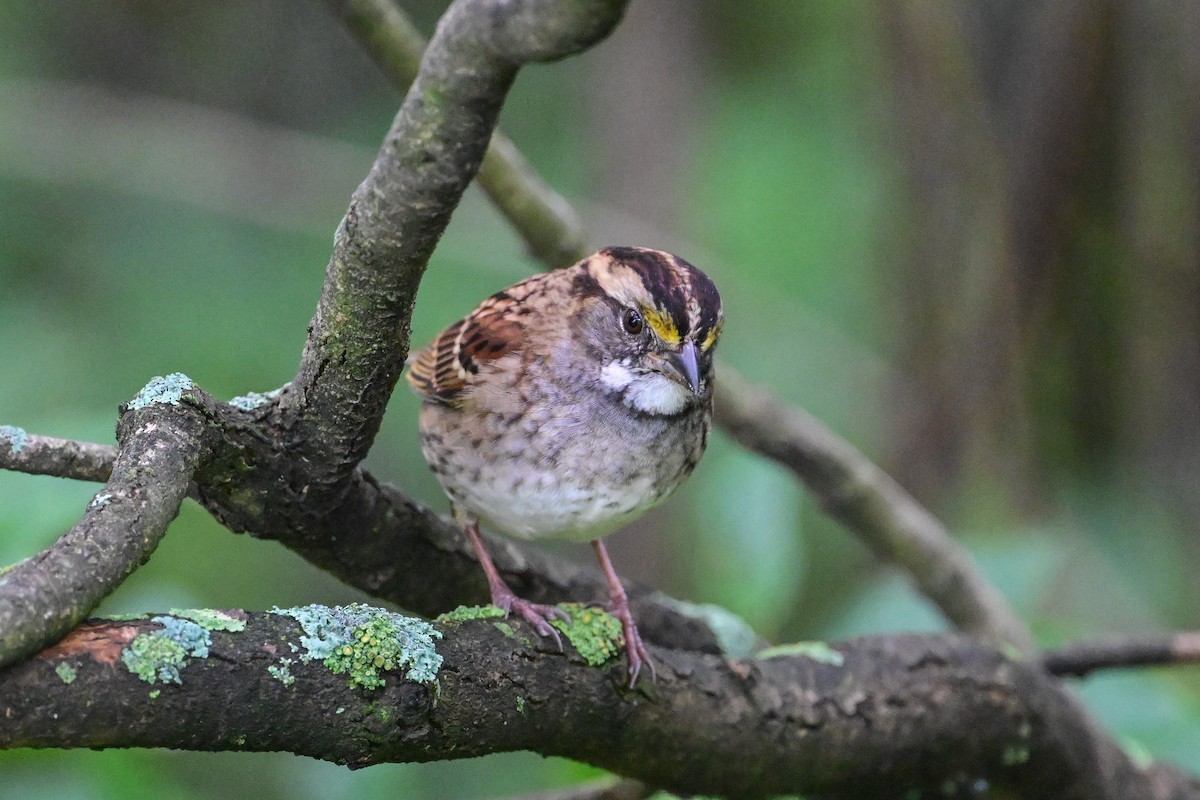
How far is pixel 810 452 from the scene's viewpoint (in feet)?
12.2

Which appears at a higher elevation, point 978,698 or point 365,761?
point 365,761

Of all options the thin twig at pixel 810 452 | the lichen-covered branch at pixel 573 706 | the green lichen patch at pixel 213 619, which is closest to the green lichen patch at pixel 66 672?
the lichen-covered branch at pixel 573 706

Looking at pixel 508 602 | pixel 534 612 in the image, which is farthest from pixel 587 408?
pixel 534 612

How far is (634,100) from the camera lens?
19.8ft

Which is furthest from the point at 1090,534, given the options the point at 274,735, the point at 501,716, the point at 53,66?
the point at 53,66

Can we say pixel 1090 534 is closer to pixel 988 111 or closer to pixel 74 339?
pixel 988 111

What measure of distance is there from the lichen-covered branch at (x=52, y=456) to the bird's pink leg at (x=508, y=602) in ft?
2.69

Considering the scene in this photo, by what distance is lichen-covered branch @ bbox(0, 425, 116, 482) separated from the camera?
6.30 feet

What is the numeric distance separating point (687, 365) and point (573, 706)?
2.94ft

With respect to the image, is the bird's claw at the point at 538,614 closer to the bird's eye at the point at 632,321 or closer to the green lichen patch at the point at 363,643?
the green lichen patch at the point at 363,643

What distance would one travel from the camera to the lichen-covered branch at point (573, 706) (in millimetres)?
1734

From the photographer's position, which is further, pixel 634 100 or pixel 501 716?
pixel 634 100

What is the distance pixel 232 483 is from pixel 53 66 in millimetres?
4880

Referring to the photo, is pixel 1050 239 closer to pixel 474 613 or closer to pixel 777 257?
pixel 777 257
